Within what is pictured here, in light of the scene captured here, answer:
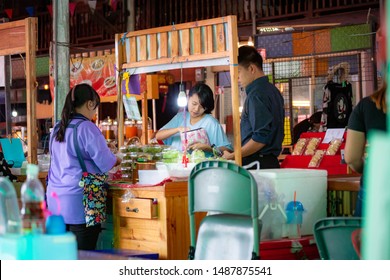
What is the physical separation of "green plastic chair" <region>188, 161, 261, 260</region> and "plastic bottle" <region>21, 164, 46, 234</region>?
1.31 m

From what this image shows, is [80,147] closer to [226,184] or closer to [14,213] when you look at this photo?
[226,184]

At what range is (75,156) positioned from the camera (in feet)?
16.4

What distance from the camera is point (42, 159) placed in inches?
269

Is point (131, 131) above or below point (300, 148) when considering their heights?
above

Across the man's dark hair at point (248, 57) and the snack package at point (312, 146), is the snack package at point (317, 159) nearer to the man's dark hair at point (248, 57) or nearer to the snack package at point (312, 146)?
the snack package at point (312, 146)

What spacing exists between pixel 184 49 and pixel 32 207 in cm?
302

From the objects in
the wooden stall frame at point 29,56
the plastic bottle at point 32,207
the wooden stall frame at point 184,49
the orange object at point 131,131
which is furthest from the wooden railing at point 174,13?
the plastic bottle at point 32,207

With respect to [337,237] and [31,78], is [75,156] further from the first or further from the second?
[337,237]

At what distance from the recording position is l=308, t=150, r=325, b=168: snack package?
26.3ft

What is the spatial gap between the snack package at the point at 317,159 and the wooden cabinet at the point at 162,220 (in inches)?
122

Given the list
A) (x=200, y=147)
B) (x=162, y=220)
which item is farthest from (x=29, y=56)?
(x=162, y=220)

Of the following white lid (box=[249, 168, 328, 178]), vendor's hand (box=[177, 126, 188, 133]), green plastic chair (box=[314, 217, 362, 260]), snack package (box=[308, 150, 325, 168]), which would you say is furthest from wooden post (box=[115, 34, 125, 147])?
green plastic chair (box=[314, 217, 362, 260])

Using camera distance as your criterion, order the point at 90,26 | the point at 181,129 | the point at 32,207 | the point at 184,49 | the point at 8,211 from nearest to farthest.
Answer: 1. the point at 32,207
2. the point at 8,211
3. the point at 184,49
4. the point at 181,129
5. the point at 90,26

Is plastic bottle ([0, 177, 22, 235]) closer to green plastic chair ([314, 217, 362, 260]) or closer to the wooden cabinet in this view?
green plastic chair ([314, 217, 362, 260])
